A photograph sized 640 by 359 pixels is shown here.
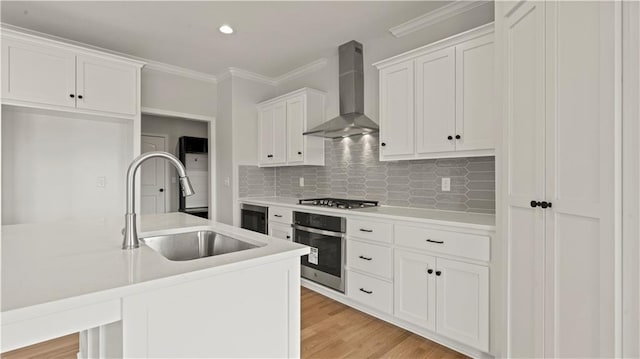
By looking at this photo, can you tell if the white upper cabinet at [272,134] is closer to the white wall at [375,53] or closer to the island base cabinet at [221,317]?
the white wall at [375,53]

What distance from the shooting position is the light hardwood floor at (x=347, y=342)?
6.64 feet

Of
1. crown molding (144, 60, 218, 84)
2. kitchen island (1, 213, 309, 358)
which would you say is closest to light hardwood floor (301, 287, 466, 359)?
kitchen island (1, 213, 309, 358)

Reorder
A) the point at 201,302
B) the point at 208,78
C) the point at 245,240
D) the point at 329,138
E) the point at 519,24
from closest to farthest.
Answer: the point at 201,302 < the point at 245,240 < the point at 519,24 < the point at 329,138 < the point at 208,78

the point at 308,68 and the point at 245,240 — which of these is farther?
the point at 308,68

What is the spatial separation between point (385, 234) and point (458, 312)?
713mm

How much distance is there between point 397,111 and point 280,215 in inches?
66.6

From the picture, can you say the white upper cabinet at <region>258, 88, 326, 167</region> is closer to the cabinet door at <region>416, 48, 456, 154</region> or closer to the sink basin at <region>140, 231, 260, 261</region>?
the cabinet door at <region>416, 48, 456, 154</region>

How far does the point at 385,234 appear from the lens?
241 cm

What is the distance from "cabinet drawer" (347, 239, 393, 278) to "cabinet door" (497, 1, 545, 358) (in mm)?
906

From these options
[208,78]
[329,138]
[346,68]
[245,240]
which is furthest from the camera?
[208,78]

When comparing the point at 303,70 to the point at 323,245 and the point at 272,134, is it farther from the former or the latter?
the point at 323,245

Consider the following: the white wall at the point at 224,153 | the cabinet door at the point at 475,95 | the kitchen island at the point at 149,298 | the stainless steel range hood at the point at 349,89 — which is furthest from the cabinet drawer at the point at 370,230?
the white wall at the point at 224,153

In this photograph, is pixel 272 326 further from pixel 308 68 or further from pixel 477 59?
pixel 308 68

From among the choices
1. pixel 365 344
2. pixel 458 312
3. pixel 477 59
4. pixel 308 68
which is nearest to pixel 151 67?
pixel 308 68
